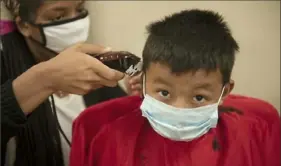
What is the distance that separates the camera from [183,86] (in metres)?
0.89

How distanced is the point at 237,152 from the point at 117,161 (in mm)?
274

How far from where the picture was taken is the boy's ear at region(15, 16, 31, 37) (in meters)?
1.24

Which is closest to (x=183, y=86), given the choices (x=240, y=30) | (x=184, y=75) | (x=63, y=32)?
(x=184, y=75)

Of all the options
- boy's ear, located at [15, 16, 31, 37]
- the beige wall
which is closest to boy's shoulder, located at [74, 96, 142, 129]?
boy's ear, located at [15, 16, 31, 37]

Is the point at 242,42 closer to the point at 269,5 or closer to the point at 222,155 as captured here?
the point at 269,5

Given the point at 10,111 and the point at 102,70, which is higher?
the point at 102,70

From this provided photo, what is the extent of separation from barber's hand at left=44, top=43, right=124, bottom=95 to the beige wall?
1.95 ft

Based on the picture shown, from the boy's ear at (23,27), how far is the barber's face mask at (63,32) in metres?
0.04

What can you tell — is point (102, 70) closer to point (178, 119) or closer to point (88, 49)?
point (88, 49)

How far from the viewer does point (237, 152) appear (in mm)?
956

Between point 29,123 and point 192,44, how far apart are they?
1.60 ft

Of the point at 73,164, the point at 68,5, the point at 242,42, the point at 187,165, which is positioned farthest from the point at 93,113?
the point at 242,42

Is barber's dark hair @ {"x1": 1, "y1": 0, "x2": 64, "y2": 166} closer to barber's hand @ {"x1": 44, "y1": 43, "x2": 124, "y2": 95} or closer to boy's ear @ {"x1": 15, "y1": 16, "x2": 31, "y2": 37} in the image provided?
boy's ear @ {"x1": 15, "y1": 16, "x2": 31, "y2": 37}

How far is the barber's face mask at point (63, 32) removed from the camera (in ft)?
4.01
